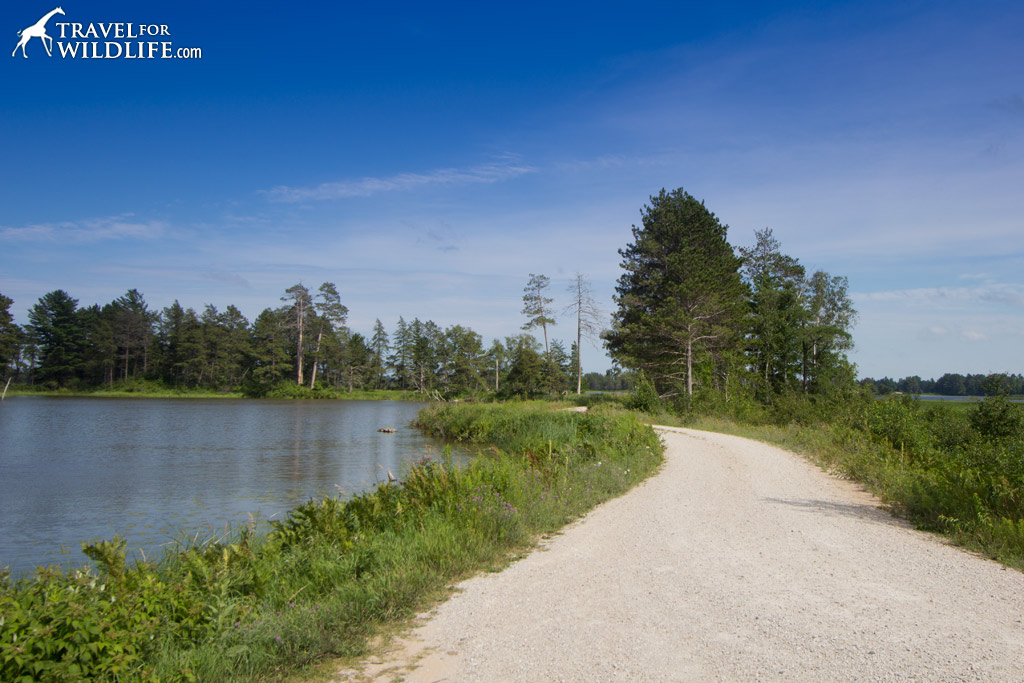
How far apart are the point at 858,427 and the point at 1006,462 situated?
36.4 feet

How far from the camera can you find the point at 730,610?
510 centimetres

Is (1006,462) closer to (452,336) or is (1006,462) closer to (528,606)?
(528,606)

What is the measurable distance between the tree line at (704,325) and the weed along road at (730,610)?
2366 centimetres

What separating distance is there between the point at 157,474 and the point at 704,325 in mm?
26540

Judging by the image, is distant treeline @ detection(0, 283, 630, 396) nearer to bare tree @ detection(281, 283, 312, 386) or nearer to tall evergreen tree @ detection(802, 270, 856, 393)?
bare tree @ detection(281, 283, 312, 386)

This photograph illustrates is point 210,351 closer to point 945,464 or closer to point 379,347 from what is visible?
Answer: point 379,347

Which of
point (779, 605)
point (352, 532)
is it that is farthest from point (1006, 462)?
point (352, 532)

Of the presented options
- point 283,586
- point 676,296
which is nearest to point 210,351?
point 676,296

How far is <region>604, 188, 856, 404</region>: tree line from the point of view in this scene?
1321 inches

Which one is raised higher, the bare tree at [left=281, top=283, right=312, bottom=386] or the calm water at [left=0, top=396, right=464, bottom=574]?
the bare tree at [left=281, top=283, right=312, bottom=386]

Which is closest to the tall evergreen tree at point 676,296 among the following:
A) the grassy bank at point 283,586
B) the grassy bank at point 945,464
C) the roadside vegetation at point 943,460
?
the roadside vegetation at point 943,460

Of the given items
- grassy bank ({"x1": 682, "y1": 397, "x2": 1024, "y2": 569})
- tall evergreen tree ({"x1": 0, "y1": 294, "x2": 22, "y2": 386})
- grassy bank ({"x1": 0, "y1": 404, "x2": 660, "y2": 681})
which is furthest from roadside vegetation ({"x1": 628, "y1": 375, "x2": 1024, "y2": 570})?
tall evergreen tree ({"x1": 0, "y1": 294, "x2": 22, "y2": 386})

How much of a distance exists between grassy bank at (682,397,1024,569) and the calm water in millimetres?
7496

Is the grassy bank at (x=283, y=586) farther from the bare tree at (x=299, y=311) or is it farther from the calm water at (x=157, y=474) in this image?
the bare tree at (x=299, y=311)
